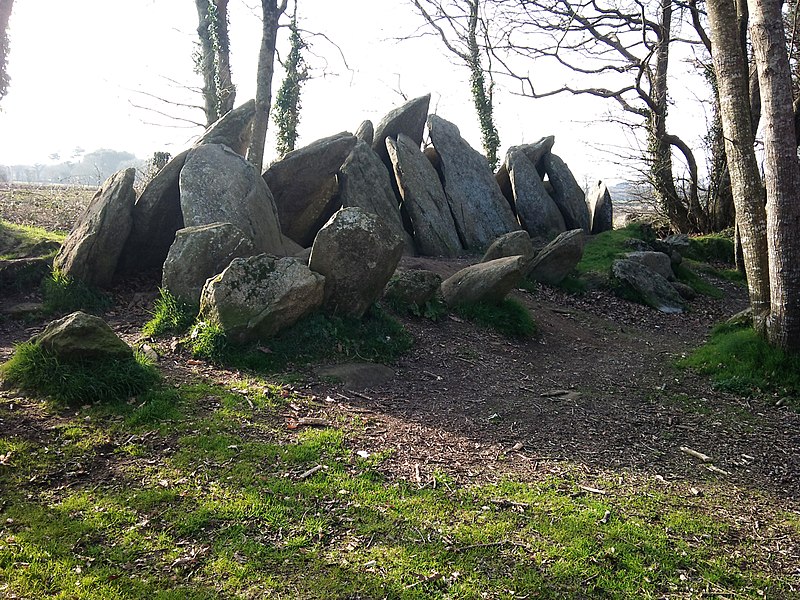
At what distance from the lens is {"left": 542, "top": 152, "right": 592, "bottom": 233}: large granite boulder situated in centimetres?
1764

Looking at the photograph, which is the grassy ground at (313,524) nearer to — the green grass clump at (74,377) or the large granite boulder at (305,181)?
the green grass clump at (74,377)

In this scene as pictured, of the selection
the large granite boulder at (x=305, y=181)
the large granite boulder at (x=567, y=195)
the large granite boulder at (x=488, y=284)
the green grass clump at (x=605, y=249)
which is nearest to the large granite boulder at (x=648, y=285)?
the green grass clump at (x=605, y=249)

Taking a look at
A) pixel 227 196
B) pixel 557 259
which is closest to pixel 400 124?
pixel 557 259

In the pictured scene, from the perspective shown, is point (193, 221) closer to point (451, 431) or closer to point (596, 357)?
point (451, 431)

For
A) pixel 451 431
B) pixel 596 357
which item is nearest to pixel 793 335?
pixel 596 357

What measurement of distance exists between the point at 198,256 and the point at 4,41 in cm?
1164

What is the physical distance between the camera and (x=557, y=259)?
524 inches

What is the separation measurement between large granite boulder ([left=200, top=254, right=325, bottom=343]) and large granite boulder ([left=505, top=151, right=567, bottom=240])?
9900 mm

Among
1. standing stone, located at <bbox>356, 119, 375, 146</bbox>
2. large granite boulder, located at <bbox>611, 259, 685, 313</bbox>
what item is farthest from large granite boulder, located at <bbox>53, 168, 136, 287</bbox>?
large granite boulder, located at <bbox>611, 259, 685, 313</bbox>

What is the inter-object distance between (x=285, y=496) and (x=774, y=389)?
21.2ft

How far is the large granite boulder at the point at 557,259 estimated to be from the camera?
1327cm

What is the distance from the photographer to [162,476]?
514 cm

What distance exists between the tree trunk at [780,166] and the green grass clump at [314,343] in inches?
195

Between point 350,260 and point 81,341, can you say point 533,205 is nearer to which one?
point 350,260
